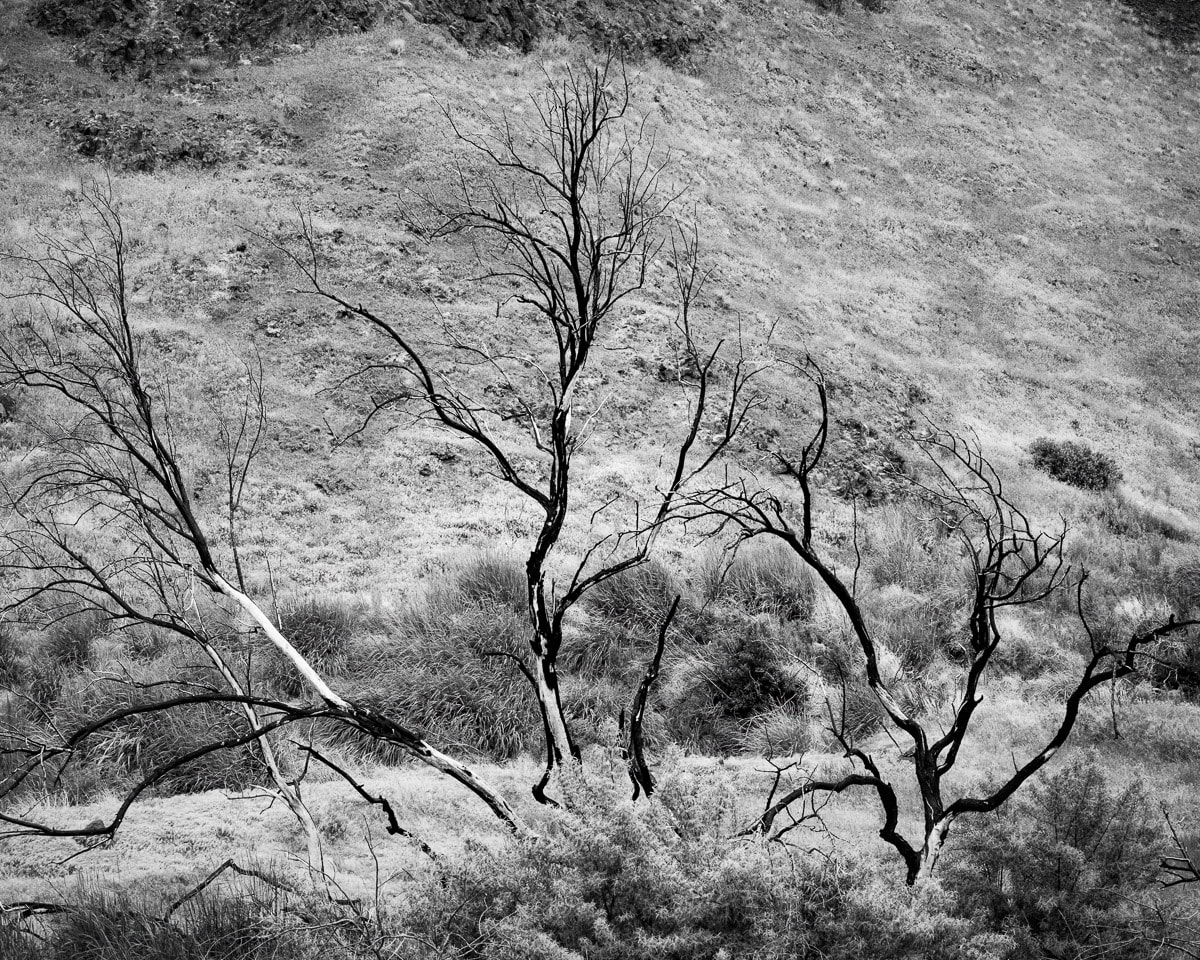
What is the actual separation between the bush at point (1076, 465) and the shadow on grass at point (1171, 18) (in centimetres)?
2420

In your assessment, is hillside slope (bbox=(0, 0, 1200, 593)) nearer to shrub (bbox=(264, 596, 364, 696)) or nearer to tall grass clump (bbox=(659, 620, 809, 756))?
shrub (bbox=(264, 596, 364, 696))

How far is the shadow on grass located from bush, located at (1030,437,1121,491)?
2420 cm

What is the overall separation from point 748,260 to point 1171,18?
83.1 ft

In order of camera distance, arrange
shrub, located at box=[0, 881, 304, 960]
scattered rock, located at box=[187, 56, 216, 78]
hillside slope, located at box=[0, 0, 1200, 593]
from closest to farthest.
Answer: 1. shrub, located at box=[0, 881, 304, 960]
2. hillside slope, located at box=[0, 0, 1200, 593]
3. scattered rock, located at box=[187, 56, 216, 78]

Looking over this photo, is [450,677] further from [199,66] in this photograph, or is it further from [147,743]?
[199,66]

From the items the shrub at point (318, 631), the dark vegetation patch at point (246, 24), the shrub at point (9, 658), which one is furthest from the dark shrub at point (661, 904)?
the dark vegetation patch at point (246, 24)

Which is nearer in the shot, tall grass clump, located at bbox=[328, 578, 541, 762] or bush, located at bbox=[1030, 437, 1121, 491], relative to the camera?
tall grass clump, located at bbox=[328, 578, 541, 762]

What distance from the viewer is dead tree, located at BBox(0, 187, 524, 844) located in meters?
4.90

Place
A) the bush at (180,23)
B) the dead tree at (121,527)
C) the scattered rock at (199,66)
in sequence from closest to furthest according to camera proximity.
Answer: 1. the dead tree at (121,527)
2. the scattered rock at (199,66)
3. the bush at (180,23)

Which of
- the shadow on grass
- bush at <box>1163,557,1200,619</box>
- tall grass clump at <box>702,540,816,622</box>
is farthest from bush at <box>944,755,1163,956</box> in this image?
the shadow on grass

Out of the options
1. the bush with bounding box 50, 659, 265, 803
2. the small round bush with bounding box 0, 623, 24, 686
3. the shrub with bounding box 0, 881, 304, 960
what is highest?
the shrub with bounding box 0, 881, 304, 960

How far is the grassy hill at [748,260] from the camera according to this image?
12.7 meters

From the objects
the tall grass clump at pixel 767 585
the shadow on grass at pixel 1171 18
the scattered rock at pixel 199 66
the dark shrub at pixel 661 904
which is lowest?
the tall grass clump at pixel 767 585

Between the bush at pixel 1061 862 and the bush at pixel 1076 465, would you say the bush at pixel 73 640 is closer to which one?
the bush at pixel 1061 862
